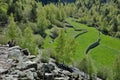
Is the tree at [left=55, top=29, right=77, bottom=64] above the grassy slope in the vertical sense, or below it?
above

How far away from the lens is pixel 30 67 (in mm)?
51562

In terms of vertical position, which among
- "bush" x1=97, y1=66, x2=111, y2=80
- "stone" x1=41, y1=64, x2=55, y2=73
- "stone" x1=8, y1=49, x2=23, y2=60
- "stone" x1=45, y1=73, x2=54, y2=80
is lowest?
"bush" x1=97, y1=66, x2=111, y2=80

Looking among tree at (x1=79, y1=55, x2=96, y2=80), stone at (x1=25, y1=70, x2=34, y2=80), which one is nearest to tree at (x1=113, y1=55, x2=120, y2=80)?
tree at (x1=79, y1=55, x2=96, y2=80)

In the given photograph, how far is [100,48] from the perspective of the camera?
159000 mm

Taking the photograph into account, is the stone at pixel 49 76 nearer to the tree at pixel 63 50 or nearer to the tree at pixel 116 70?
the tree at pixel 63 50

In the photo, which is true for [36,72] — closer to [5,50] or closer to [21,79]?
[21,79]

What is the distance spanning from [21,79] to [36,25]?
11522 centimetres

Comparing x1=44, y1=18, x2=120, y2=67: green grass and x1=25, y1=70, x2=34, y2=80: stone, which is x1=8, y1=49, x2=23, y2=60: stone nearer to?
x1=25, y1=70, x2=34, y2=80: stone

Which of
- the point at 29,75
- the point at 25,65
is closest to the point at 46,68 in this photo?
the point at 25,65

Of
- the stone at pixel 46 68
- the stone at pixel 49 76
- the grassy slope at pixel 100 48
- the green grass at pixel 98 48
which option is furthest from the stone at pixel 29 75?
the grassy slope at pixel 100 48

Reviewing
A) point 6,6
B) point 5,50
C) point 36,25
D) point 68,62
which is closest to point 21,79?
point 5,50

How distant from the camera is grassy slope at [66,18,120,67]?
14076 centimetres

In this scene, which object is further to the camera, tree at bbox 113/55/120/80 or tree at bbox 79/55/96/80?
tree at bbox 79/55/96/80

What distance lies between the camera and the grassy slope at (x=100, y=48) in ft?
462
